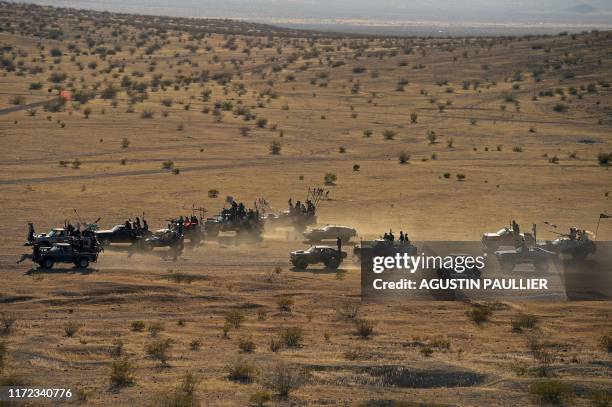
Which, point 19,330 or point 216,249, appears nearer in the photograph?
point 19,330

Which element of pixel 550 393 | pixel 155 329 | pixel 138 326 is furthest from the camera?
pixel 138 326

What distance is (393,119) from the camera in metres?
81.8

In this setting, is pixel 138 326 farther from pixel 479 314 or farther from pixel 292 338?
pixel 479 314

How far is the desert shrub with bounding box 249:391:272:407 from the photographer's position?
71.1 feet

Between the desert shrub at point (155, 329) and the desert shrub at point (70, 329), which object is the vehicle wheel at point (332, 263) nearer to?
the desert shrub at point (155, 329)

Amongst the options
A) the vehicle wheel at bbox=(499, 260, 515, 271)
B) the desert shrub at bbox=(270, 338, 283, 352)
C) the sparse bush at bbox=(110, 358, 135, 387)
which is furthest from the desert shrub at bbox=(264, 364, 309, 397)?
the vehicle wheel at bbox=(499, 260, 515, 271)

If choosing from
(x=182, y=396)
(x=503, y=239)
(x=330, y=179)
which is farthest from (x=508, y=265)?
(x=330, y=179)

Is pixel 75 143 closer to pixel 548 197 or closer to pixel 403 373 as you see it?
pixel 548 197

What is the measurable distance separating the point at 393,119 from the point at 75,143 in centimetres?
2778

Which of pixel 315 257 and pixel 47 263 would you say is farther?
pixel 315 257

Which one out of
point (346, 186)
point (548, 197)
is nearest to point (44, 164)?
point (346, 186)

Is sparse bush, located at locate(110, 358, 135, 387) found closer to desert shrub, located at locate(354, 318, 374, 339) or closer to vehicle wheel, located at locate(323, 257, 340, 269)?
desert shrub, located at locate(354, 318, 374, 339)

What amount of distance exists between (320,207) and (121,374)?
26.3 meters

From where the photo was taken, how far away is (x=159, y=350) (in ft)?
82.7
